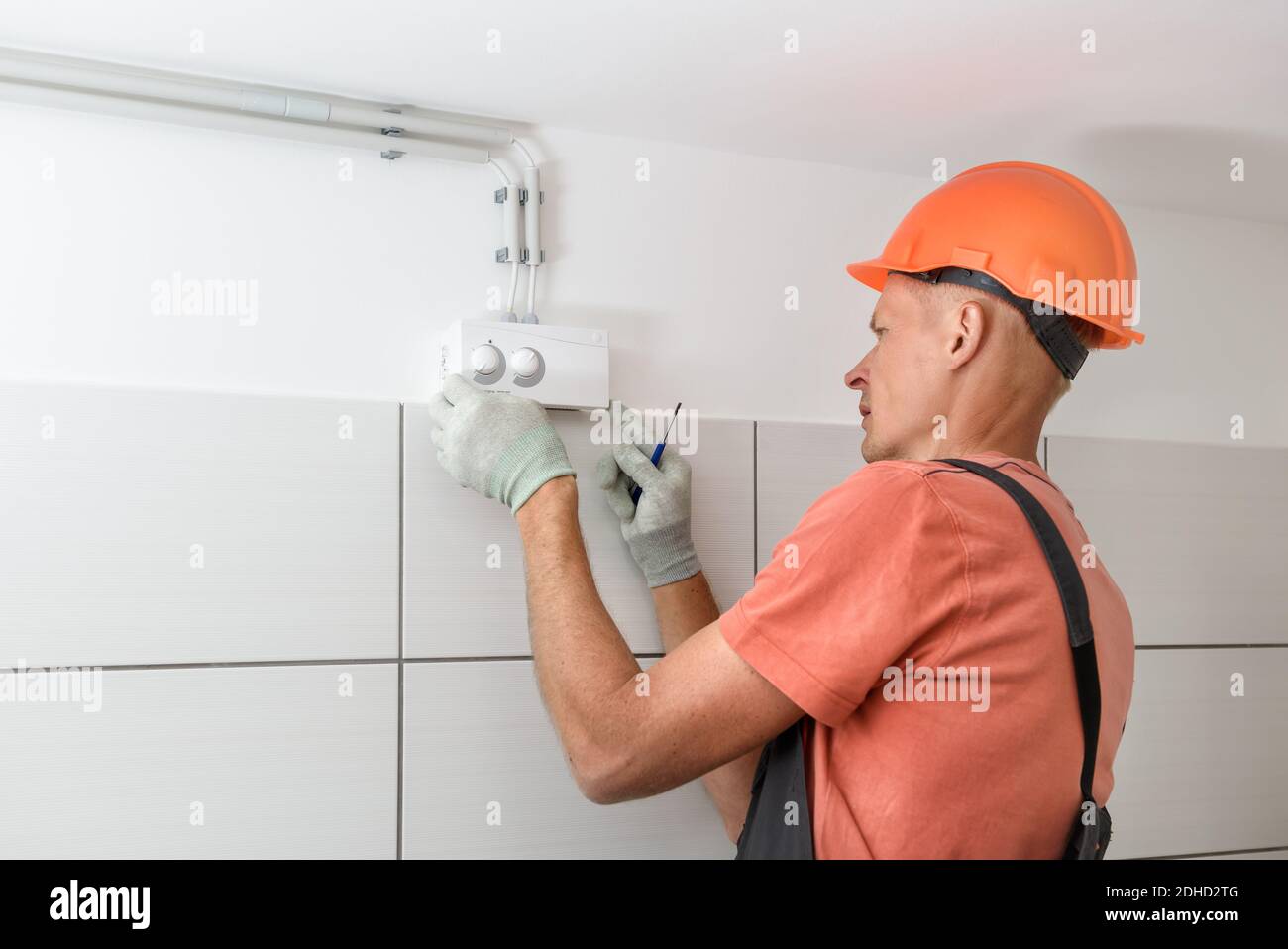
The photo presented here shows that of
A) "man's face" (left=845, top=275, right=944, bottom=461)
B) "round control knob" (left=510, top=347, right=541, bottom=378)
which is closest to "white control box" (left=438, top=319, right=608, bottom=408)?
"round control knob" (left=510, top=347, right=541, bottom=378)

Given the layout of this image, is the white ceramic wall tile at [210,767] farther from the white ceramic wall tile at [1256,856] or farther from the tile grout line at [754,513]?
the white ceramic wall tile at [1256,856]

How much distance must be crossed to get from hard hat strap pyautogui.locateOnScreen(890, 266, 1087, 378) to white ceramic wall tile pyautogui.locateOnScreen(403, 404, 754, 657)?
40 cm

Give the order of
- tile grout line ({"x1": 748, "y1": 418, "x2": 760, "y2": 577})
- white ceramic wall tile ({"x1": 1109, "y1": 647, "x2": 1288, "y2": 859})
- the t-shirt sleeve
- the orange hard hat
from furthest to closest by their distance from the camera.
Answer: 1. white ceramic wall tile ({"x1": 1109, "y1": 647, "x2": 1288, "y2": 859})
2. tile grout line ({"x1": 748, "y1": 418, "x2": 760, "y2": 577})
3. the orange hard hat
4. the t-shirt sleeve

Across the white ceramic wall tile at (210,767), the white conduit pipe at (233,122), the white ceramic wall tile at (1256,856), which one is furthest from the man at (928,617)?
the white ceramic wall tile at (1256,856)

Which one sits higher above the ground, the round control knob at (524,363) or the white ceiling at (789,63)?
the white ceiling at (789,63)

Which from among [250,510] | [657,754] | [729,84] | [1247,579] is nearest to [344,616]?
[250,510]

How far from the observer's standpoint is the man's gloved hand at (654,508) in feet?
4.09

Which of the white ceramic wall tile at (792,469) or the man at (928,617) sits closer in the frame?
the man at (928,617)

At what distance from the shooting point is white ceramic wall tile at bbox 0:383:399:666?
1.09m

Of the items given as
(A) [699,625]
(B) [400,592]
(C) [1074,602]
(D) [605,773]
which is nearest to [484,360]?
(B) [400,592]

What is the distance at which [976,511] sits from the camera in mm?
871

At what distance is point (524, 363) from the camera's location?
1.22m

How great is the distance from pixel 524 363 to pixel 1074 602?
613 millimetres

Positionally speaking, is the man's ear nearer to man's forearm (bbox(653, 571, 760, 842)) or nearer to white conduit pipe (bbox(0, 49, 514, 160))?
man's forearm (bbox(653, 571, 760, 842))
